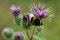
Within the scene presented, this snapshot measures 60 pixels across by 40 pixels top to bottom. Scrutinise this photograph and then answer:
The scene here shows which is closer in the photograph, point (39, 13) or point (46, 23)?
point (39, 13)

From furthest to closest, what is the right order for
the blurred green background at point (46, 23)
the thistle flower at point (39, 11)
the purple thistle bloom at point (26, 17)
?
the blurred green background at point (46, 23) < the thistle flower at point (39, 11) < the purple thistle bloom at point (26, 17)

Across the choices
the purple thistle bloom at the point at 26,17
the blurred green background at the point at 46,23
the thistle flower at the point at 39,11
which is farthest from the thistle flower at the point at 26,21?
the blurred green background at the point at 46,23

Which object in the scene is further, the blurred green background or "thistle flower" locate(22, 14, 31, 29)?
the blurred green background

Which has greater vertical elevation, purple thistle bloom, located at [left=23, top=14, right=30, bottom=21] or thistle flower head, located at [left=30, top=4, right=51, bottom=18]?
thistle flower head, located at [left=30, top=4, right=51, bottom=18]

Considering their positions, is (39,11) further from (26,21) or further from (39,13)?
(26,21)

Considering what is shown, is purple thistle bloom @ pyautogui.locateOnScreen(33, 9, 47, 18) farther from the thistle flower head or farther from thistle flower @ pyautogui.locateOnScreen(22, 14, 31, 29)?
thistle flower @ pyautogui.locateOnScreen(22, 14, 31, 29)

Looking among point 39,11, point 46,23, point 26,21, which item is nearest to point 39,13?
point 39,11

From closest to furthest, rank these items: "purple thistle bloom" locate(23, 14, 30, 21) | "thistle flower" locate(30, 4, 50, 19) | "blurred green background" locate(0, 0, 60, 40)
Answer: "purple thistle bloom" locate(23, 14, 30, 21), "thistle flower" locate(30, 4, 50, 19), "blurred green background" locate(0, 0, 60, 40)

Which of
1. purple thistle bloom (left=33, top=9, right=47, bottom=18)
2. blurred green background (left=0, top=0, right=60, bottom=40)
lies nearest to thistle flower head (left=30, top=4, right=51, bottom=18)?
purple thistle bloom (left=33, top=9, right=47, bottom=18)

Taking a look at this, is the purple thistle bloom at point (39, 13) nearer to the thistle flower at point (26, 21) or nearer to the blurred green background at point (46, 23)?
the thistle flower at point (26, 21)

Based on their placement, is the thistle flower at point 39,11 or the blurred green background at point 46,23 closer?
the thistle flower at point 39,11

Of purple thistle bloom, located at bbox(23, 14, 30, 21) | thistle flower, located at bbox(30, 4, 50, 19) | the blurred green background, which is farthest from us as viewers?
the blurred green background
